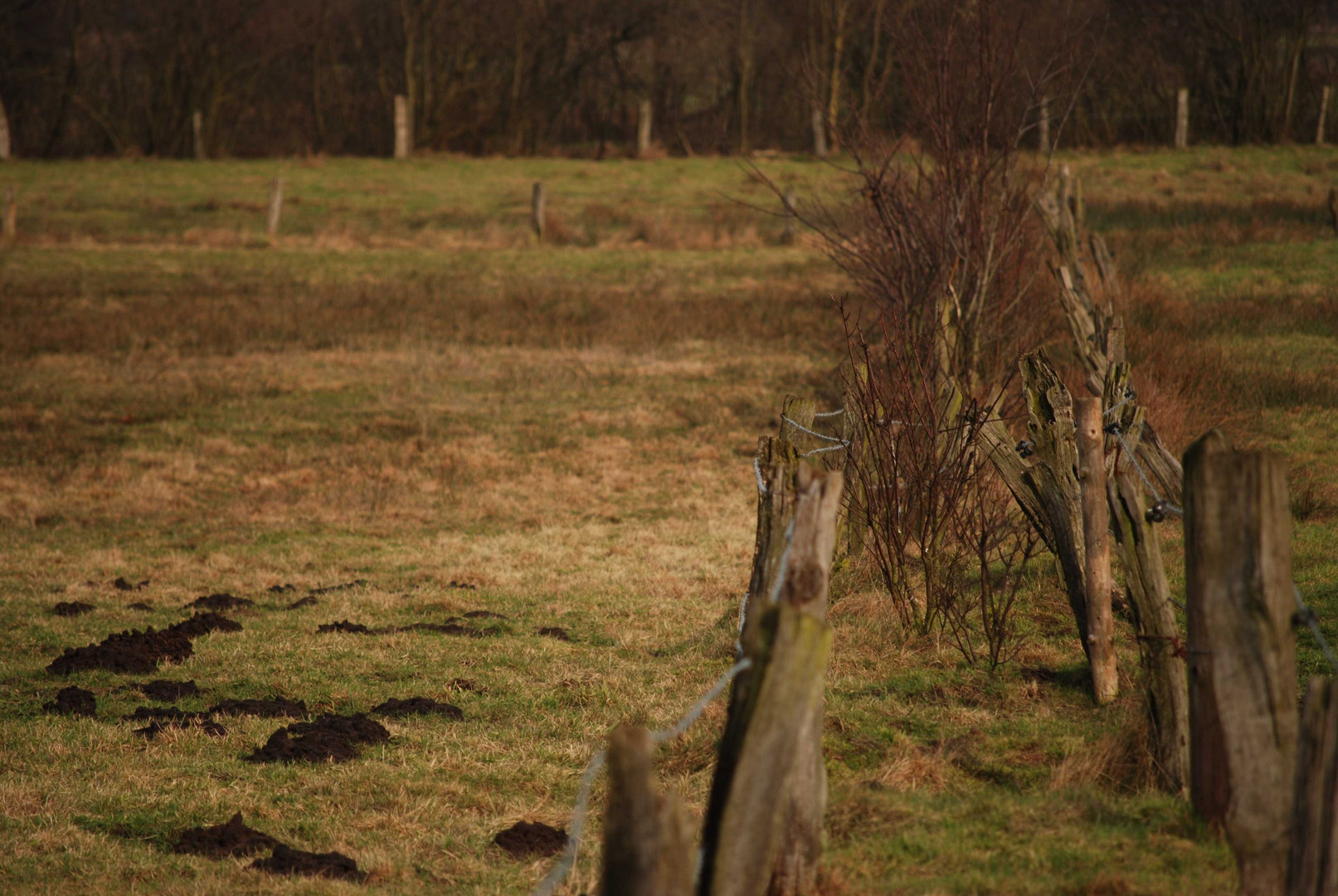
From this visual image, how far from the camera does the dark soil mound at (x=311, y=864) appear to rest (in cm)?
419

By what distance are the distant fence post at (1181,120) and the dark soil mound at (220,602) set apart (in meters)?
29.4

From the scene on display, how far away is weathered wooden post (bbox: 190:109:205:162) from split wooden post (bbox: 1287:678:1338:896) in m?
37.6

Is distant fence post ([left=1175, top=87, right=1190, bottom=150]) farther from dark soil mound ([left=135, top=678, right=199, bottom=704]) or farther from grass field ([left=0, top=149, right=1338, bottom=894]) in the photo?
dark soil mound ([left=135, top=678, right=199, bottom=704])

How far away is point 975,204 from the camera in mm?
9320

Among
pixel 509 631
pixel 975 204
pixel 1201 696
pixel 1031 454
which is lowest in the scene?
pixel 509 631

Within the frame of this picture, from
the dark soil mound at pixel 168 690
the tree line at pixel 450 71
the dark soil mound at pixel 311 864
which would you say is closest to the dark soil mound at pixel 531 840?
the dark soil mound at pixel 311 864

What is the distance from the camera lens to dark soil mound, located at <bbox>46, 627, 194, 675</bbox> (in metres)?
6.61

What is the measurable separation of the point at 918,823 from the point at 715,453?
25.8 feet

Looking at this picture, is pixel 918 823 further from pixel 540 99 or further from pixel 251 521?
pixel 540 99

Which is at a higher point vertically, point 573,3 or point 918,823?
point 573,3

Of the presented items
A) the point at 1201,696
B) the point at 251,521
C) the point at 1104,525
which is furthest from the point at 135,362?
the point at 1201,696

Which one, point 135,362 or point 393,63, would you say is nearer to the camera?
point 135,362

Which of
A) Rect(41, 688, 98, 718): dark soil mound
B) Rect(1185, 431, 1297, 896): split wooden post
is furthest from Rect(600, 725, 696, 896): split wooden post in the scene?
Rect(41, 688, 98, 718): dark soil mound

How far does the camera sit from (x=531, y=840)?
4430 millimetres
